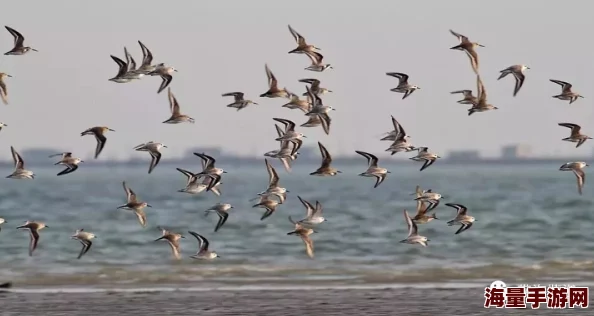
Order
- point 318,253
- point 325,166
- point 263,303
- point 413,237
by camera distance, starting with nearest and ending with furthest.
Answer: point 263,303 → point 325,166 → point 413,237 → point 318,253

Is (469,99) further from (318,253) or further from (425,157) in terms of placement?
(318,253)

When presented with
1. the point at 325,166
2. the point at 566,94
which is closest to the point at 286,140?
the point at 325,166

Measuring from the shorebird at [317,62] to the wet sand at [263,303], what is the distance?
4.22 meters

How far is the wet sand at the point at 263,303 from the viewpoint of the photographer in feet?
78.1

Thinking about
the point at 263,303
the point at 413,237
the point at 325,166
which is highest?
the point at 325,166

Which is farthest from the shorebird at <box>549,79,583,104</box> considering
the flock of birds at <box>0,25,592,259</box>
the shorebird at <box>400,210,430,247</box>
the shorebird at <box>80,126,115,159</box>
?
the shorebird at <box>80,126,115,159</box>

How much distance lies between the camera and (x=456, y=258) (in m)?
36.2

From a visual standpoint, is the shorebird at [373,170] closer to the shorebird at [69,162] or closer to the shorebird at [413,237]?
the shorebird at [413,237]

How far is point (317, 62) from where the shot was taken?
26844 mm

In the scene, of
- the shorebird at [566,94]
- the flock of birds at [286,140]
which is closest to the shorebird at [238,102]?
the flock of birds at [286,140]

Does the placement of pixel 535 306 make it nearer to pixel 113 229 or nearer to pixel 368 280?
pixel 368 280

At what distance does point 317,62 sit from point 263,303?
4846 mm

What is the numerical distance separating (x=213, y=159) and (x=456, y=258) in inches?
472

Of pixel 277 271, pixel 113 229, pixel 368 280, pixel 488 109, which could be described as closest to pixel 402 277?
pixel 368 280
